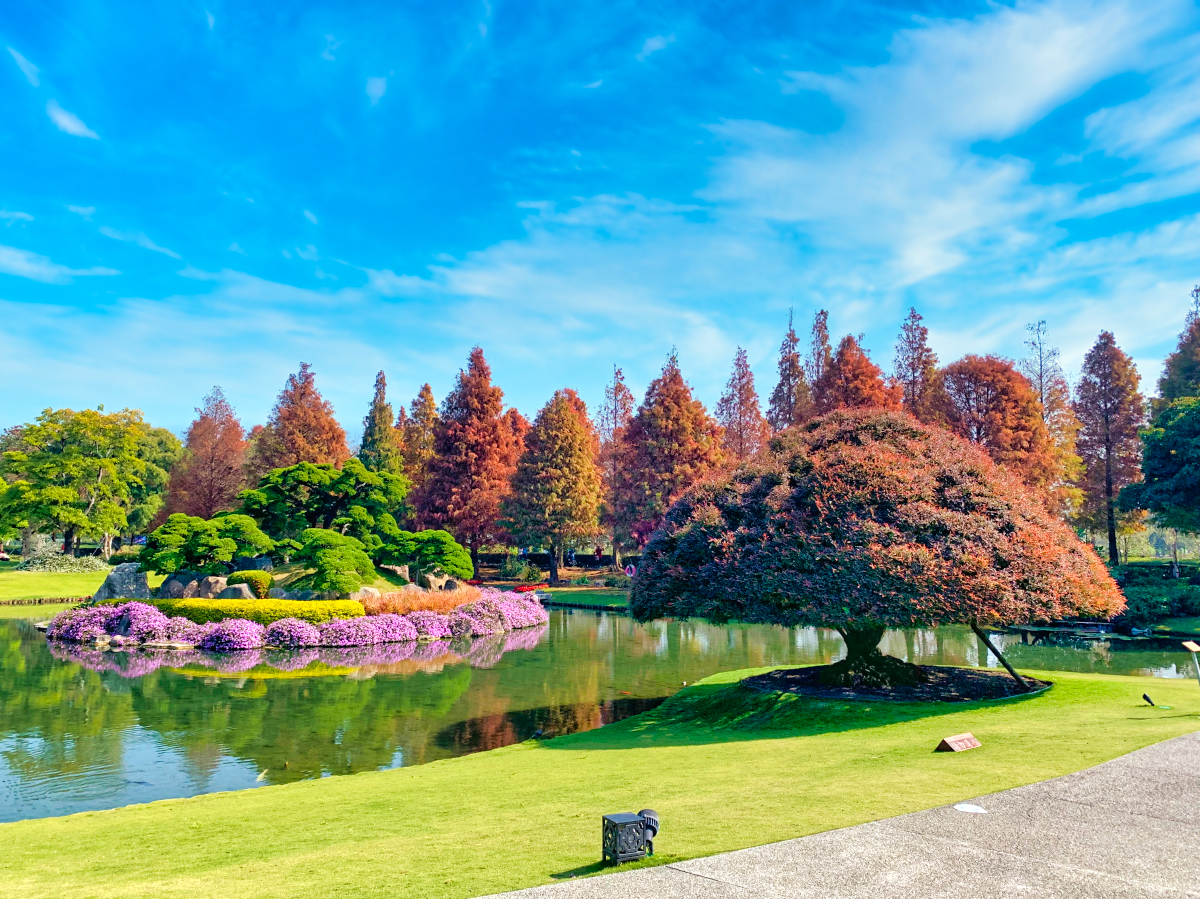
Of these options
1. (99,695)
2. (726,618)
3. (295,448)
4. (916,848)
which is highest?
(295,448)

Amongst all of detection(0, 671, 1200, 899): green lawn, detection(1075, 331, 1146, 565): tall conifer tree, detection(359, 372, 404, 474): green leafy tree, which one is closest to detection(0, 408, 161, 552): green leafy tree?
detection(359, 372, 404, 474): green leafy tree

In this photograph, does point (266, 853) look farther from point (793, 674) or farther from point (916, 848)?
point (793, 674)

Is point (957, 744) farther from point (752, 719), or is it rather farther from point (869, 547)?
point (752, 719)

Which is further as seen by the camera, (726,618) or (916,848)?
(726,618)

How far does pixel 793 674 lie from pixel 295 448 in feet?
156

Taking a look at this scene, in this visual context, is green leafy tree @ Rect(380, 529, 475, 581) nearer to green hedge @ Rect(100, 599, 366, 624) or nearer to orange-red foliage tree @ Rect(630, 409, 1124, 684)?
green hedge @ Rect(100, 599, 366, 624)

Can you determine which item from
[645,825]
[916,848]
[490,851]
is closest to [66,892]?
[490,851]

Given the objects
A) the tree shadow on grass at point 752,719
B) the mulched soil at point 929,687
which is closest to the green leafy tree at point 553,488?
the mulched soil at point 929,687

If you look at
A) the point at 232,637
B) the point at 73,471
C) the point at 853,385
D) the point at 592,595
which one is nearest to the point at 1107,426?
the point at 853,385

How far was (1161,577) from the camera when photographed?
30.8 m

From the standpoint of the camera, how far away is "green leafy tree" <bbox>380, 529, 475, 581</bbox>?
31.0 m

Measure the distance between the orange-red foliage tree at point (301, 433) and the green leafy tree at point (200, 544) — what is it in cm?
2617

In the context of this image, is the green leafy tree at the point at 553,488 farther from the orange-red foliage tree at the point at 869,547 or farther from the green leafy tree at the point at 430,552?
the orange-red foliage tree at the point at 869,547

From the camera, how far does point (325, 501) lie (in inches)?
1326
